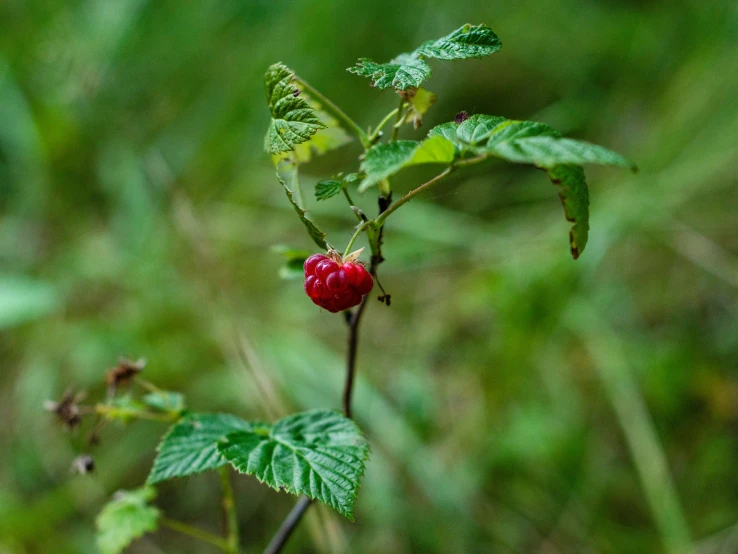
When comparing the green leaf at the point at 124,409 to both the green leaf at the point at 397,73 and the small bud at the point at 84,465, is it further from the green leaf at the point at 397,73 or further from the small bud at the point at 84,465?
the green leaf at the point at 397,73

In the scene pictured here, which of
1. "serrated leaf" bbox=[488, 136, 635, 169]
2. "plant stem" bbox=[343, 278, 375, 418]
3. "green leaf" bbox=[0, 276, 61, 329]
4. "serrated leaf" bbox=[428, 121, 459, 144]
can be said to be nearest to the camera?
"serrated leaf" bbox=[488, 136, 635, 169]

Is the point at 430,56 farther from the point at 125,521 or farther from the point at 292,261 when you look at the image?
the point at 125,521

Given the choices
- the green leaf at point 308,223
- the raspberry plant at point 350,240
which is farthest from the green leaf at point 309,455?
the green leaf at point 308,223

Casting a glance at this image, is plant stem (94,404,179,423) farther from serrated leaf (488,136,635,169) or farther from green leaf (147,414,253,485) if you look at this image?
serrated leaf (488,136,635,169)

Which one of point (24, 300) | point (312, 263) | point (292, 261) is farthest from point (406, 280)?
point (312, 263)

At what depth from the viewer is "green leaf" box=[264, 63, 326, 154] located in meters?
0.60

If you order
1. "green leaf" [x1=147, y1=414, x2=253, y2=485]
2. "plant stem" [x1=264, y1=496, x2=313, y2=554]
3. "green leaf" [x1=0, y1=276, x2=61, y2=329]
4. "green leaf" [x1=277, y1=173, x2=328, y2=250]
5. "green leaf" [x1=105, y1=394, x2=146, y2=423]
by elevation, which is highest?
"green leaf" [x1=0, y1=276, x2=61, y2=329]

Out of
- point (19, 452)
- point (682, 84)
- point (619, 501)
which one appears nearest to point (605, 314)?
point (619, 501)

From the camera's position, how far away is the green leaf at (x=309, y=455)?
0.59 m

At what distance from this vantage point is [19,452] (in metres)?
1.76

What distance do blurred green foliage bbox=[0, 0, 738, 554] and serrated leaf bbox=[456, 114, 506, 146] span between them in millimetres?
631

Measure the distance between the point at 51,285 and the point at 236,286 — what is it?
2.13 ft

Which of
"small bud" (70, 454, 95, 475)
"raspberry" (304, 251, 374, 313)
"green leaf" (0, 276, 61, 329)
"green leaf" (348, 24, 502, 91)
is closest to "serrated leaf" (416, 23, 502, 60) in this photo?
"green leaf" (348, 24, 502, 91)

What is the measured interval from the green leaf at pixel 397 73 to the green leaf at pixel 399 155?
8 cm
